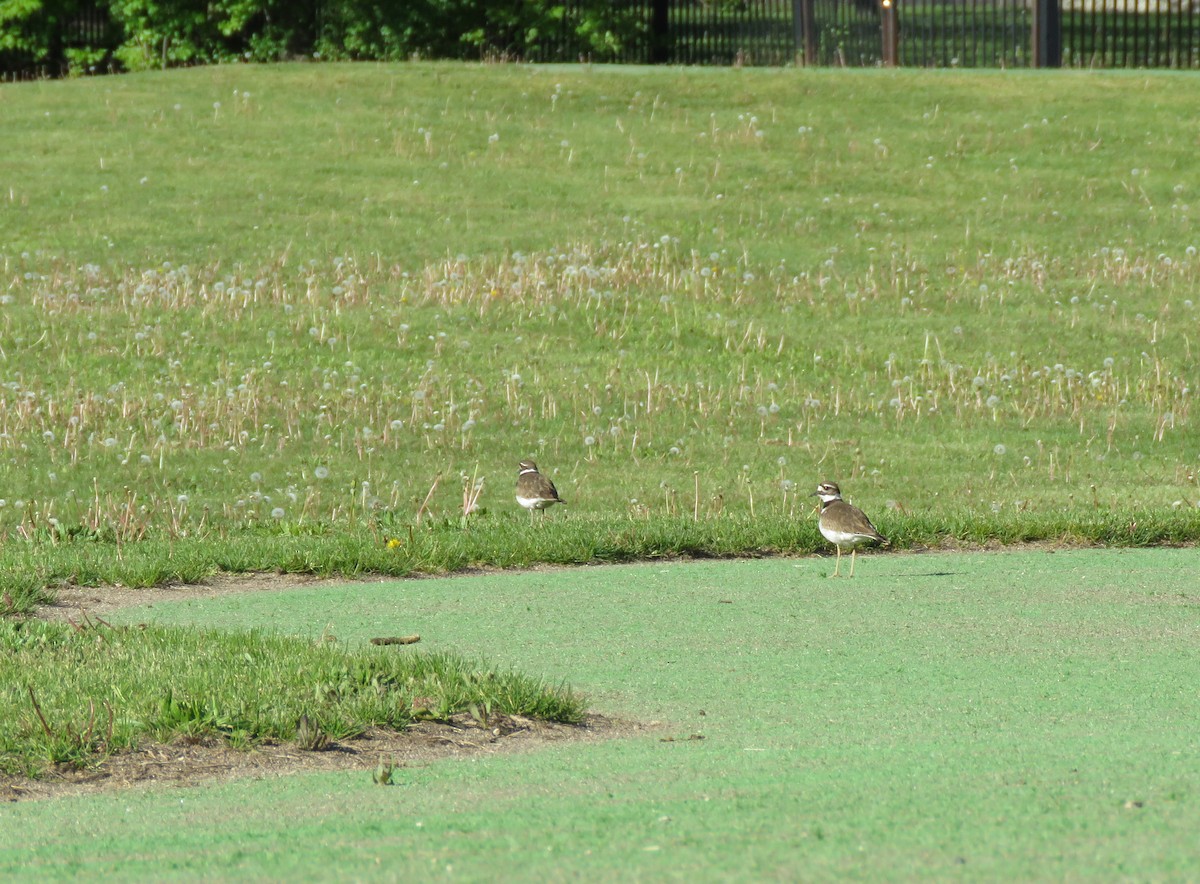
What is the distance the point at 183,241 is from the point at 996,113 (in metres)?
15.3

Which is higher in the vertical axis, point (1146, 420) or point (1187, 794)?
point (1187, 794)

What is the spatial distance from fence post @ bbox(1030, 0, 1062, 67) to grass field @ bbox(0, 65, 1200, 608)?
295cm

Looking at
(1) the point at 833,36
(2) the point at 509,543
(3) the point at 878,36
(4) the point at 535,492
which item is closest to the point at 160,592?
(2) the point at 509,543

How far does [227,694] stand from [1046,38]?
33.1 metres

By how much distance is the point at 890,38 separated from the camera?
36.8 m

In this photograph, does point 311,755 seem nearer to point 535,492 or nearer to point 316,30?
point 535,492

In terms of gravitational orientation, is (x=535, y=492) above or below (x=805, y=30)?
below

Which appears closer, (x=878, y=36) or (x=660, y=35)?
(x=878, y=36)

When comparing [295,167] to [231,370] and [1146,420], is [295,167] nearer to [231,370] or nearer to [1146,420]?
[231,370]

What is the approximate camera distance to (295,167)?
96.8 ft

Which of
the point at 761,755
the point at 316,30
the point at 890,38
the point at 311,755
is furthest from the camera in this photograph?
the point at 316,30

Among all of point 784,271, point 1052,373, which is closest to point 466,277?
point 784,271

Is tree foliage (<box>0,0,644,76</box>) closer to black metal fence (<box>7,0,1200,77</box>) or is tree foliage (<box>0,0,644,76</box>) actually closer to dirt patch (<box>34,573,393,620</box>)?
black metal fence (<box>7,0,1200,77</box>)

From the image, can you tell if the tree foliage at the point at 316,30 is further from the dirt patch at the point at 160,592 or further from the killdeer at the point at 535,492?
the dirt patch at the point at 160,592
